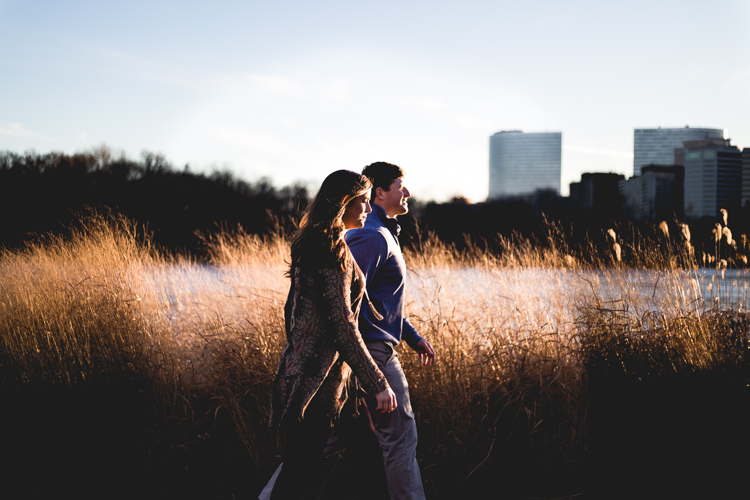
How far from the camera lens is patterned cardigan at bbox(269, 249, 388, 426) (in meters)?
1.75

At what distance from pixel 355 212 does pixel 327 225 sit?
165mm

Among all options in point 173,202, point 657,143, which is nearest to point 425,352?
point 173,202

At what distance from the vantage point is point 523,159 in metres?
190

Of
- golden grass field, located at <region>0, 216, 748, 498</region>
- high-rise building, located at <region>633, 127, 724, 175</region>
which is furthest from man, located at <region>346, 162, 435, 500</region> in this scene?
high-rise building, located at <region>633, 127, 724, 175</region>

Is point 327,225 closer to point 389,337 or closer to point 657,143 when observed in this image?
point 389,337

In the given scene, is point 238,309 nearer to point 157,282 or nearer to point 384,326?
point 157,282

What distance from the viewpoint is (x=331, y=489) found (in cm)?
283

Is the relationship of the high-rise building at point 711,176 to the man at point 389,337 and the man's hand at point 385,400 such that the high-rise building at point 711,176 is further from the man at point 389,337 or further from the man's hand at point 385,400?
the man's hand at point 385,400

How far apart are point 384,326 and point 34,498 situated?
2162 millimetres

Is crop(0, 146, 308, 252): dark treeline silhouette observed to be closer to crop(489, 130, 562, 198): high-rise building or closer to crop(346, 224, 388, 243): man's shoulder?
crop(346, 224, 388, 243): man's shoulder

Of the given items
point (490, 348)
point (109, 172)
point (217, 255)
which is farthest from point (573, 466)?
point (109, 172)

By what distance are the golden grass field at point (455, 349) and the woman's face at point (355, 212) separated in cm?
151

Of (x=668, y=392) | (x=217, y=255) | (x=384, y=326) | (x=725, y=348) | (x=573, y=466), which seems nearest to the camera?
(x=384, y=326)

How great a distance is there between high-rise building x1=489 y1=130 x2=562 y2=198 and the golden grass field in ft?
595
